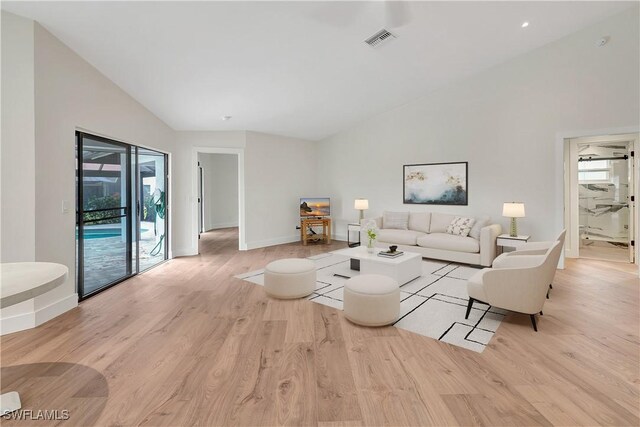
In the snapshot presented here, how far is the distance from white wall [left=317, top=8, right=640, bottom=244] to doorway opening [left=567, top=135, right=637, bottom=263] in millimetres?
1137

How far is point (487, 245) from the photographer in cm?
486

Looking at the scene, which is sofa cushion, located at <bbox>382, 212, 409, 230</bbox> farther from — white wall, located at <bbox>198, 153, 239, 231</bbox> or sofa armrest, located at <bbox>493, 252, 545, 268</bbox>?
white wall, located at <bbox>198, 153, 239, 231</bbox>

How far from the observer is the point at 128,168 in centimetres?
448

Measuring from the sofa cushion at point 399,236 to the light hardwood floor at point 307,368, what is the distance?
2640 millimetres

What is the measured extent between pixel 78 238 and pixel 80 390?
218 cm

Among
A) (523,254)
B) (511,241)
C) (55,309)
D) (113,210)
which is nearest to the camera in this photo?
(55,309)

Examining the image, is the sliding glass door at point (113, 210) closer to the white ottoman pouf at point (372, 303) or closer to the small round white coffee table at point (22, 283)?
the small round white coffee table at point (22, 283)

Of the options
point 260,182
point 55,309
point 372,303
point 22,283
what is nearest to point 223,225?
point 260,182

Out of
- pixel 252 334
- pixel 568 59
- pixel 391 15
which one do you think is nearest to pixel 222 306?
pixel 252 334

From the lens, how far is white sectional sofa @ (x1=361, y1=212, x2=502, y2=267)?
494 cm

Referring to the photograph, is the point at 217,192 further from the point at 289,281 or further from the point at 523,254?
the point at 523,254

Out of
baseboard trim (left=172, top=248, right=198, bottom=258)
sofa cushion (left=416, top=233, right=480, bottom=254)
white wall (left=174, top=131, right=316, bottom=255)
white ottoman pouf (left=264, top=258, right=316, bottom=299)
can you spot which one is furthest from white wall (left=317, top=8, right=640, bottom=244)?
baseboard trim (left=172, top=248, right=198, bottom=258)

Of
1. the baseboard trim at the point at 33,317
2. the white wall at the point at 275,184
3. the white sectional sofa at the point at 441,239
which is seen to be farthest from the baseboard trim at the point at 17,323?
the white sectional sofa at the point at 441,239

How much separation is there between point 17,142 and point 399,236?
17.8 ft
